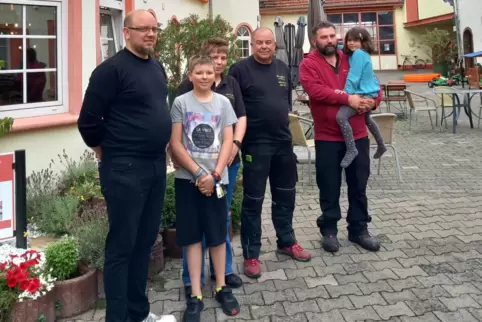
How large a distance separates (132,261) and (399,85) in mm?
11909

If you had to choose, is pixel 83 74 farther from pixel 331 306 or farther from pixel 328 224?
pixel 331 306

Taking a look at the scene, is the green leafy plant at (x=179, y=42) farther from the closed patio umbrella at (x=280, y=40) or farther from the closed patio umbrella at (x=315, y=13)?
the closed patio umbrella at (x=280, y=40)

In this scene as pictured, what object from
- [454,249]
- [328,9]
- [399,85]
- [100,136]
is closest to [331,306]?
[454,249]

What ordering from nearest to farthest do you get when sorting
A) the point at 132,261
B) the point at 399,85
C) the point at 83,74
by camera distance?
the point at 132,261
the point at 83,74
the point at 399,85

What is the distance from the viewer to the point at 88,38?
578 cm

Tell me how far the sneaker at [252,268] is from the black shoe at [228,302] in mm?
519

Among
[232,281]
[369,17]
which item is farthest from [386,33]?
[232,281]

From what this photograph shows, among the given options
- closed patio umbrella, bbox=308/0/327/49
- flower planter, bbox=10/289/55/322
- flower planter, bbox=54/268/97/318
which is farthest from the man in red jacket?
closed patio umbrella, bbox=308/0/327/49

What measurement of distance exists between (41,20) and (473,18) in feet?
73.8

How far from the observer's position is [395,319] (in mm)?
3135

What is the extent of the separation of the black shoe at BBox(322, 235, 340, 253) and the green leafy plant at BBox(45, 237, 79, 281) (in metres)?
2.18

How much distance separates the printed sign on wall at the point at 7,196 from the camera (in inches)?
146

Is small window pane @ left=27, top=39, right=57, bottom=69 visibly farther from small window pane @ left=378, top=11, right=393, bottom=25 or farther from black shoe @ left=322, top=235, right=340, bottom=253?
small window pane @ left=378, top=11, right=393, bottom=25

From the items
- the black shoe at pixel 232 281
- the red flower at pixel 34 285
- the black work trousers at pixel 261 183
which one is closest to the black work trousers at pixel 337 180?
the black work trousers at pixel 261 183
